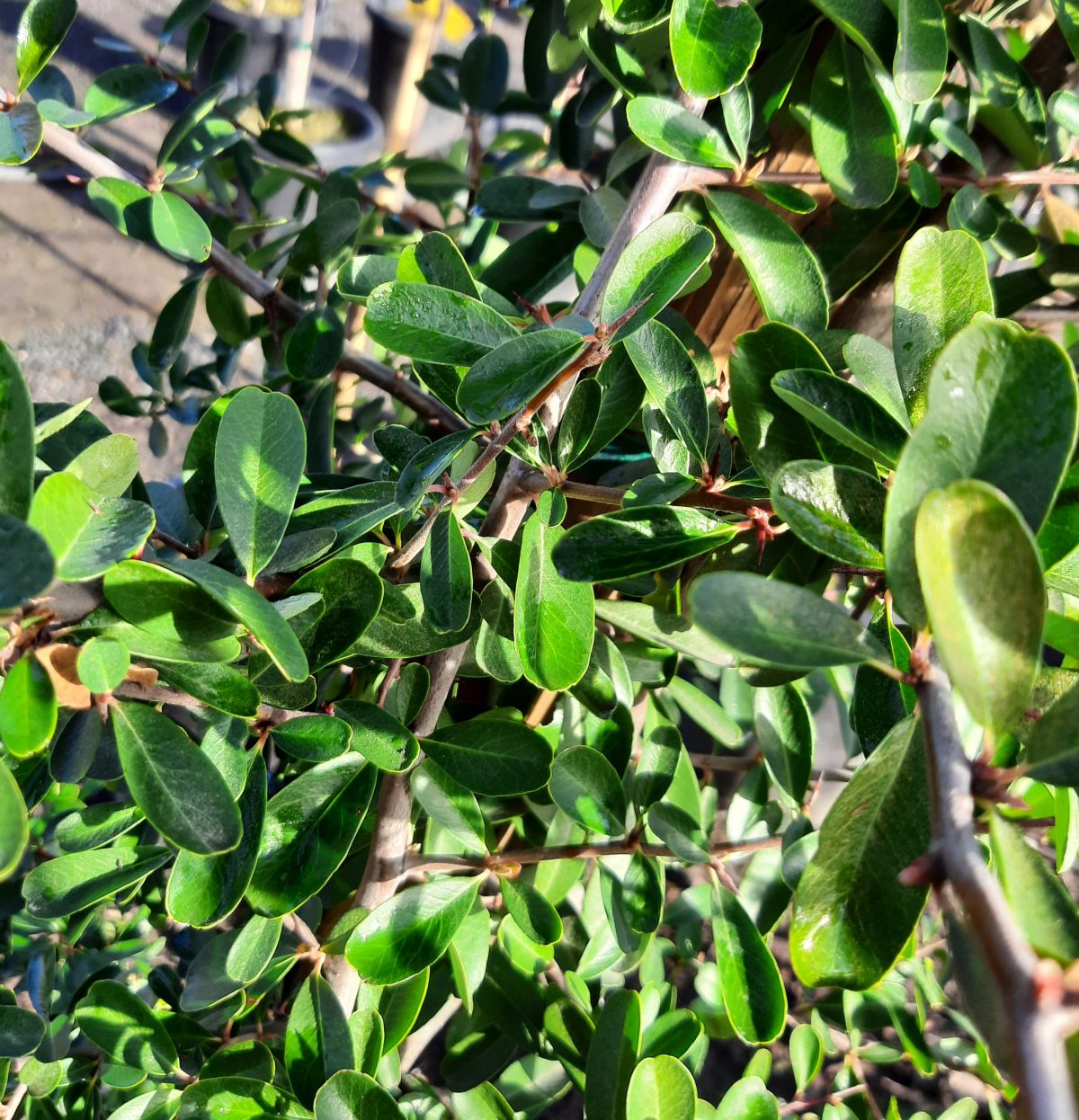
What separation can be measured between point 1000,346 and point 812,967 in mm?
248

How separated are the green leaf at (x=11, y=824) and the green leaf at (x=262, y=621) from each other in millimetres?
102

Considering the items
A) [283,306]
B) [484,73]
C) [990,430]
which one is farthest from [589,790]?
[484,73]

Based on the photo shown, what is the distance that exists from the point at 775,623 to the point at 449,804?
1.27 feet

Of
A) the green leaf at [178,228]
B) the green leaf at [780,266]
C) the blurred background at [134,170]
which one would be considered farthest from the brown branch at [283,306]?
the blurred background at [134,170]

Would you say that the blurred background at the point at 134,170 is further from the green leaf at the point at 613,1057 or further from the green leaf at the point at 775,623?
the green leaf at the point at 775,623

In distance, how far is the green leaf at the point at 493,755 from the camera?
0.58 metres

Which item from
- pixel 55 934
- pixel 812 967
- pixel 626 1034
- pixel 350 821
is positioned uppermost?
pixel 812 967

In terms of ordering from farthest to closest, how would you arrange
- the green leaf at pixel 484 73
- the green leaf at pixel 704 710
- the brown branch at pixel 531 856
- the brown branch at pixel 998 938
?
the green leaf at pixel 484 73 < the green leaf at pixel 704 710 < the brown branch at pixel 531 856 < the brown branch at pixel 998 938

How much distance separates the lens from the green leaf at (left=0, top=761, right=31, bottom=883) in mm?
325

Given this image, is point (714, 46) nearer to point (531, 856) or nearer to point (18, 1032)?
point (531, 856)

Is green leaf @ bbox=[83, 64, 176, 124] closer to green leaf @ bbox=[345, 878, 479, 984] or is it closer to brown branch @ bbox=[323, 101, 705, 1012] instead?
brown branch @ bbox=[323, 101, 705, 1012]

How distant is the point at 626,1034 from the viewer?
0.62 meters

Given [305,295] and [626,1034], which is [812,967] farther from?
[305,295]

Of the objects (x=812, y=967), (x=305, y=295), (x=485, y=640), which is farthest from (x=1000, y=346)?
(x=305, y=295)
